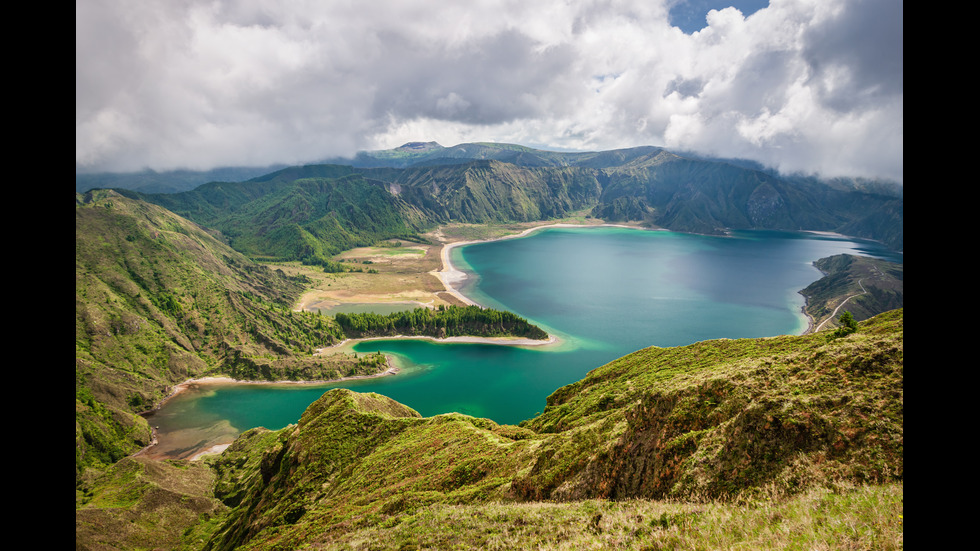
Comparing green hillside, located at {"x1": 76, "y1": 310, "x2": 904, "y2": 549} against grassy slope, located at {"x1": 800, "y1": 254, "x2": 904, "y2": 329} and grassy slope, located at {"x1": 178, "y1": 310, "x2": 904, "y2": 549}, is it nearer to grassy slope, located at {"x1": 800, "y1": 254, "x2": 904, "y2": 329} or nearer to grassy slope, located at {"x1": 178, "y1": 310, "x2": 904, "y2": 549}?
grassy slope, located at {"x1": 178, "y1": 310, "x2": 904, "y2": 549}

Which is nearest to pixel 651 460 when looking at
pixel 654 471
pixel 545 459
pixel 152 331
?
pixel 654 471

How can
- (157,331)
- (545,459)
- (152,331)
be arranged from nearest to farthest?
1. (545,459)
2. (152,331)
3. (157,331)

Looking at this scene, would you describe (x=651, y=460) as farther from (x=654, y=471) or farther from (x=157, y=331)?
(x=157, y=331)

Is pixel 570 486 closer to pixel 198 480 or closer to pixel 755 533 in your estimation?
pixel 755 533

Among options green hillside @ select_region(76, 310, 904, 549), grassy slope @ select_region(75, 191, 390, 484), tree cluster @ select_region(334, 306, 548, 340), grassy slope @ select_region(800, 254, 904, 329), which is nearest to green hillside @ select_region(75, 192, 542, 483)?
grassy slope @ select_region(75, 191, 390, 484)

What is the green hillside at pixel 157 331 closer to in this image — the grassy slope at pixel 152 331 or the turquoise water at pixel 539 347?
the grassy slope at pixel 152 331
